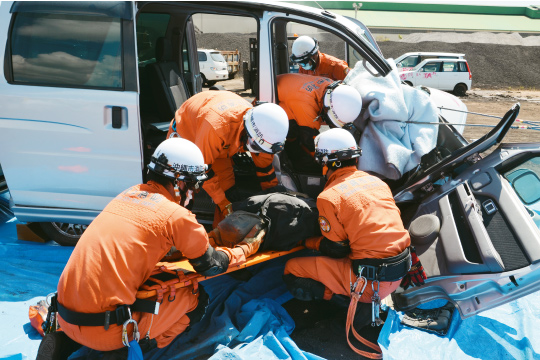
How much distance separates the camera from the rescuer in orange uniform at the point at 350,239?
9.66ft

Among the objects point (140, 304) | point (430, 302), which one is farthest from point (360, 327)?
point (140, 304)

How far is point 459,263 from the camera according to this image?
314cm

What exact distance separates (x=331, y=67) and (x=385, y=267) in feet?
9.20

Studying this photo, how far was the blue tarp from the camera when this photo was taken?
296 centimetres

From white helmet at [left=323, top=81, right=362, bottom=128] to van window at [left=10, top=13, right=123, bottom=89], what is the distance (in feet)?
5.43

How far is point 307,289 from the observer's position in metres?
3.22

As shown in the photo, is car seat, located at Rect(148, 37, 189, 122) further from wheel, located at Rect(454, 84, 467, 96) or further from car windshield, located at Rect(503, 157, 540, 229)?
wheel, located at Rect(454, 84, 467, 96)

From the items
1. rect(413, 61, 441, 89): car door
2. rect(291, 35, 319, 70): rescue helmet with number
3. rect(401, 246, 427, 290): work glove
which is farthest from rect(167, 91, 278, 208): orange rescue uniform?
rect(413, 61, 441, 89): car door

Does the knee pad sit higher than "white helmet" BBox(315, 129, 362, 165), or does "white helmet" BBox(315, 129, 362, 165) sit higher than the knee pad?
"white helmet" BBox(315, 129, 362, 165)

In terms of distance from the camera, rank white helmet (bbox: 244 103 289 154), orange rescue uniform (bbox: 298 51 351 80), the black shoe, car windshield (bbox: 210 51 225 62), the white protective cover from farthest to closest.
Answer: car windshield (bbox: 210 51 225 62) → orange rescue uniform (bbox: 298 51 351 80) → the white protective cover → white helmet (bbox: 244 103 289 154) → the black shoe

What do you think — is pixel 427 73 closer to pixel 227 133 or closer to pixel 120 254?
pixel 227 133

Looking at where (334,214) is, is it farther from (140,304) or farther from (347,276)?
(140,304)

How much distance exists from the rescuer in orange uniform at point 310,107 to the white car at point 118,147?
0.18 metres

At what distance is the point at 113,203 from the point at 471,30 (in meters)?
33.7
